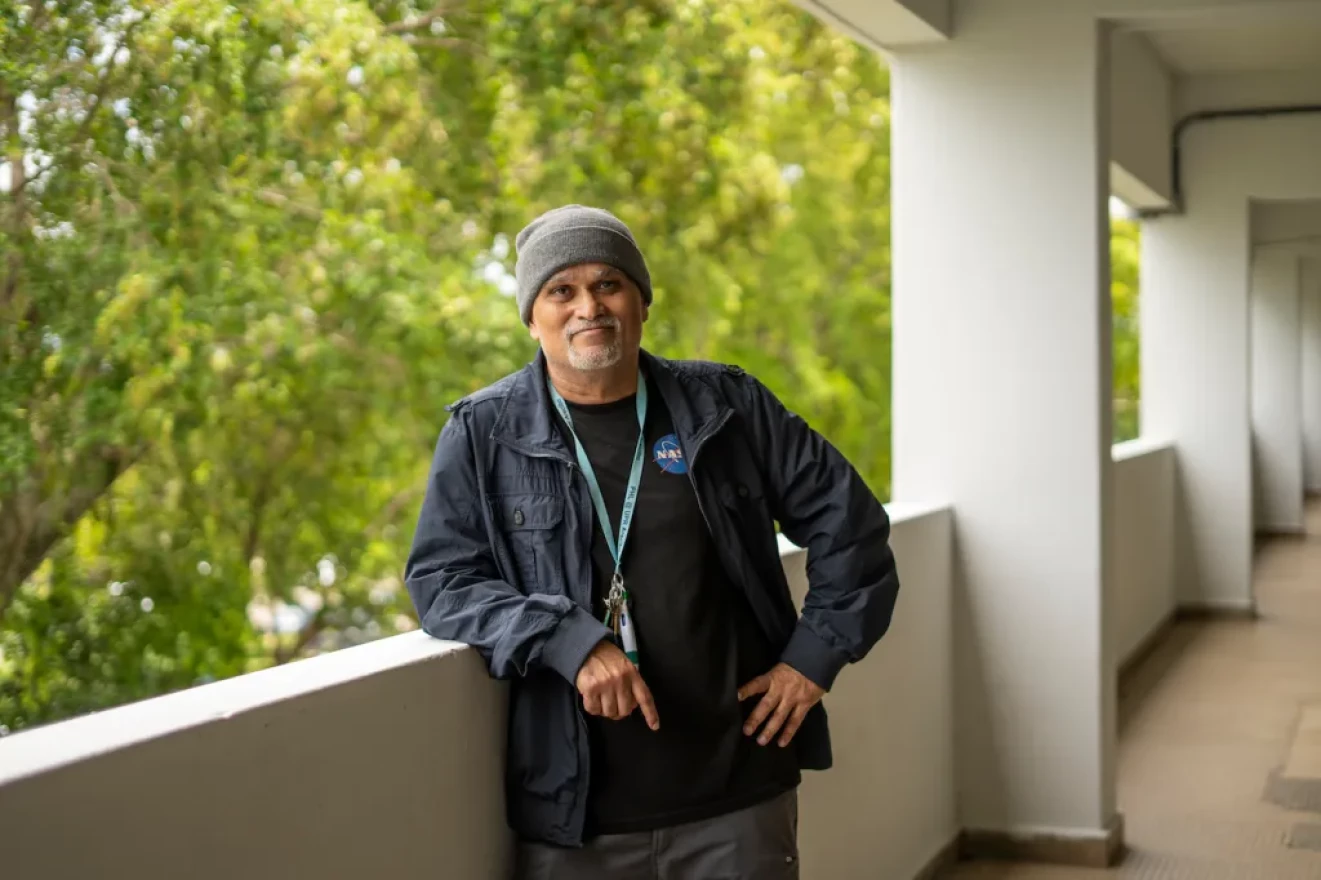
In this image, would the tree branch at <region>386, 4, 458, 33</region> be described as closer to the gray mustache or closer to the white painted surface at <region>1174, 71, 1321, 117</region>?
the white painted surface at <region>1174, 71, 1321, 117</region>

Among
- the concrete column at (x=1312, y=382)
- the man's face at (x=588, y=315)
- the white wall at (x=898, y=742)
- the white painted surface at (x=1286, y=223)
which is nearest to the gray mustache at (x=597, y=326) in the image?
the man's face at (x=588, y=315)

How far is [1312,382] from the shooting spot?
816 inches

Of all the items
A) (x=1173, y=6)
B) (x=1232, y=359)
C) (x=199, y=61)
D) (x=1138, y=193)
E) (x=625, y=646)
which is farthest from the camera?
(x=1232, y=359)

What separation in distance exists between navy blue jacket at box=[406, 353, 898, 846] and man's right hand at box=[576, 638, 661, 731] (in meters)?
0.02

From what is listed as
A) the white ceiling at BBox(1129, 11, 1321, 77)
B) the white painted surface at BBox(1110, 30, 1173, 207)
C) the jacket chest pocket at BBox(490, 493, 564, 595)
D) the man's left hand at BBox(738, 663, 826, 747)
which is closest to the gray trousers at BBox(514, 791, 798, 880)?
the man's left hand at BBox(738, 663, 826, 747)

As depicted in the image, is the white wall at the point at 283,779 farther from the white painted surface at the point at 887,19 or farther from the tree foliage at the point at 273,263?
the tree foliage at the point at 273,263

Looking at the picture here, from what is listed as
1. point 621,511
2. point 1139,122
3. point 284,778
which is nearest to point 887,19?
point 621,511

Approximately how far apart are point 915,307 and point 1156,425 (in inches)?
244

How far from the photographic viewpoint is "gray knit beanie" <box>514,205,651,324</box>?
2266mm

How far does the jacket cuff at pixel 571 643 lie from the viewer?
220 cm

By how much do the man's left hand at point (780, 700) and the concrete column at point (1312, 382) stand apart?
17.8 m

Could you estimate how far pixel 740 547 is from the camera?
238cm

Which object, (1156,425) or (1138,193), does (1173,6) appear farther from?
(1156,425)

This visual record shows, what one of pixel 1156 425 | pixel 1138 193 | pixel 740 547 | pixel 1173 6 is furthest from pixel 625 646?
pixel 1156 425
